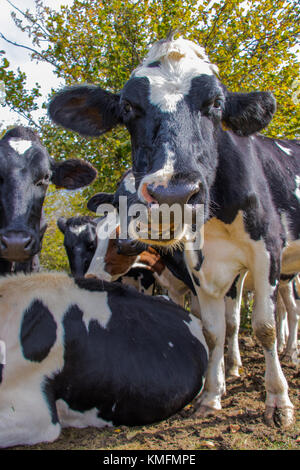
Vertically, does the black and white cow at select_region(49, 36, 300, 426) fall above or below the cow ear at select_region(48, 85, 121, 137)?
below

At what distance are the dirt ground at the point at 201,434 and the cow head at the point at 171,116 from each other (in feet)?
4.86

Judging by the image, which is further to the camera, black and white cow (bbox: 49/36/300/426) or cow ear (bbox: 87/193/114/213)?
cow ear (bbox: 87/193/114/213)

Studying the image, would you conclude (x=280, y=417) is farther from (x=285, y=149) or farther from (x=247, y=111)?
(x=285, y=149)

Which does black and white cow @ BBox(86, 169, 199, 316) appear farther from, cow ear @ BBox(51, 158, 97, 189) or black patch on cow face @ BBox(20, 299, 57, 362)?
black patch on cow face @ BBox(20, 299, 57, 362)

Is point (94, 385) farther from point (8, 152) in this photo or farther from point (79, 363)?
point (8, 152)

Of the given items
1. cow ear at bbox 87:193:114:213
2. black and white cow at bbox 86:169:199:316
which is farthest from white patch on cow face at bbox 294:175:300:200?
cow ear at bbox 87:193:114:213

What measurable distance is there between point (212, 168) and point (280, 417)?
1.86 m

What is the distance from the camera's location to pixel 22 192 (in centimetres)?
350

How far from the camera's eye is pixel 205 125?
114 inches

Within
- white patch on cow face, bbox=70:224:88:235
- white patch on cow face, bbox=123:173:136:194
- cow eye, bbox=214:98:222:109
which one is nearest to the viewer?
cow eye, bbox=214:98:222:109

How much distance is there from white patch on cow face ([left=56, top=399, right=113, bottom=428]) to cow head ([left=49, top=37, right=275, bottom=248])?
1616 millimetres

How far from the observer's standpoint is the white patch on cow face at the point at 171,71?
2751mm

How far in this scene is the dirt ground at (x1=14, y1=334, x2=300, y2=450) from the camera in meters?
2.72

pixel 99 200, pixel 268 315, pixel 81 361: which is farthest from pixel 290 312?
pixel 81 361
